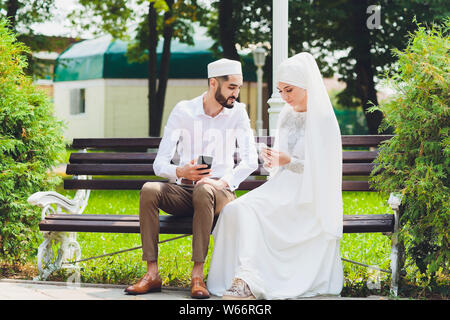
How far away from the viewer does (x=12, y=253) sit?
5.72 metres

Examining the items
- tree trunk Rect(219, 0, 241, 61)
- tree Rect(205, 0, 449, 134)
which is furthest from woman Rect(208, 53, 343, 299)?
tree trunk Rect(219, 0, 241, 61)

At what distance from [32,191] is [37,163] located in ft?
0.79

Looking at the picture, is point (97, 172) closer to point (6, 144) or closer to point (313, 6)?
point (6, 144)

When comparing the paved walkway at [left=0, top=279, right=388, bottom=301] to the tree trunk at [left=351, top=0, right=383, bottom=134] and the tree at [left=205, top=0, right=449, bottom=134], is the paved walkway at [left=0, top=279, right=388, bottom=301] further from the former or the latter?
the tree trunk at [left=351, top=0, right=383, bottom=134]

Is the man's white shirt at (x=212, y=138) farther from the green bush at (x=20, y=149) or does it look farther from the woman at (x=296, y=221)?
the green bush at (x=20, y=149)

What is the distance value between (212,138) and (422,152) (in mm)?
1542

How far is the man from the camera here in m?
4.70

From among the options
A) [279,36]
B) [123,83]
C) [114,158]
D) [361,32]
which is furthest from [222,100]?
[123,83]

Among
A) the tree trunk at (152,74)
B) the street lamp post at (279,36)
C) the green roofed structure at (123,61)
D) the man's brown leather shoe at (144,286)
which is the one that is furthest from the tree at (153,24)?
the man's brown leather shoe at (144,286)

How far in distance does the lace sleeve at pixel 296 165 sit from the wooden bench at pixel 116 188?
0.51 m

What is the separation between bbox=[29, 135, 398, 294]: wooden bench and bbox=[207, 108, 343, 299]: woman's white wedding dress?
251 millimetres

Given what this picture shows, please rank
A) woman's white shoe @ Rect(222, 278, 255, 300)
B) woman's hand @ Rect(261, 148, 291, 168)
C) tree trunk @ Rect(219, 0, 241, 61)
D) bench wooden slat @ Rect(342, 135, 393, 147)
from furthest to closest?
tree trunk @ Rect(219, 0, 241, 61) < bench wooden slat @ Rect(342, 135, 393, 147) < woman's hand @ Rect(261, 148, 291, 168) < woman's white shoe @ Rect(222, 278, 255, 300)

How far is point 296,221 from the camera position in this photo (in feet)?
15.9

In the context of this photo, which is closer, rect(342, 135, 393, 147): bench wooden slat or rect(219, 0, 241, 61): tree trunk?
rect(342, 135, 393, 147): bench wooden slat
